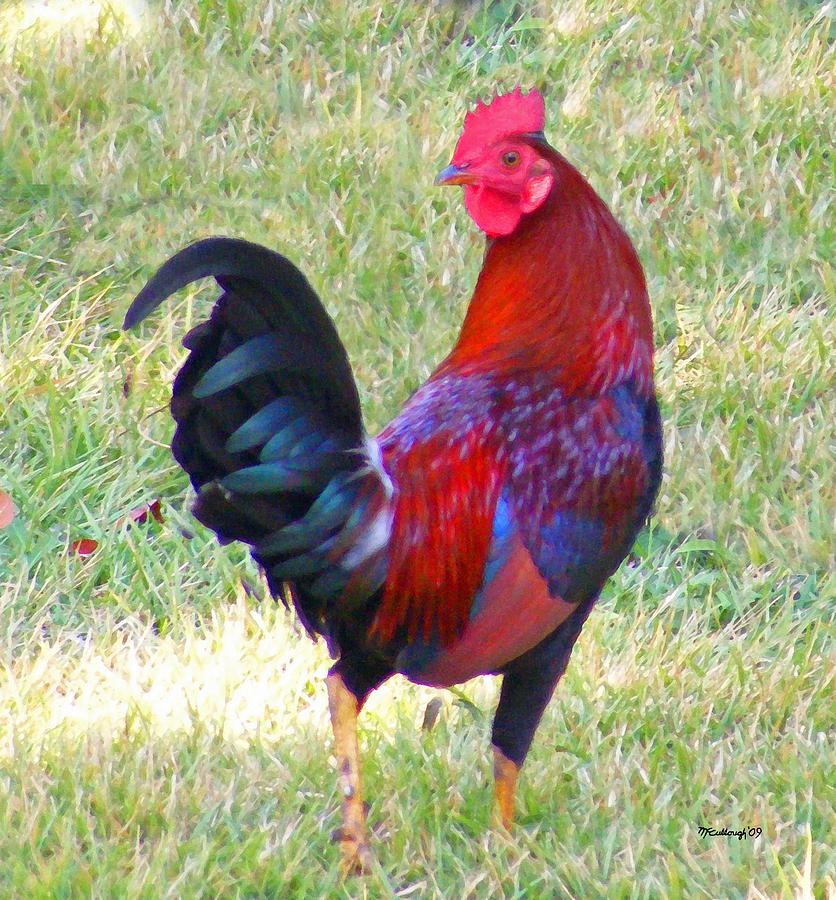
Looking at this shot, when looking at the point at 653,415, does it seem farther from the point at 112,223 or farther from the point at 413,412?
the point at 112,223

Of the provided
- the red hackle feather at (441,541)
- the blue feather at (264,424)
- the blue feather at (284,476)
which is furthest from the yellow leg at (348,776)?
the blue feather at (264,424)

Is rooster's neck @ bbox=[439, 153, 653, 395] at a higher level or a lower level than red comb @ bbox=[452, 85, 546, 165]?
lower

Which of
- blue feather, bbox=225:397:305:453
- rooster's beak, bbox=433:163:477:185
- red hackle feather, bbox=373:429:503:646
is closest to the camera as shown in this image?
blue feather, bbox=225:397:305:453

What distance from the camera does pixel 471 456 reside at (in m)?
2.69

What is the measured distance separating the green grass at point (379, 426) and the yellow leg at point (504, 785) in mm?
64

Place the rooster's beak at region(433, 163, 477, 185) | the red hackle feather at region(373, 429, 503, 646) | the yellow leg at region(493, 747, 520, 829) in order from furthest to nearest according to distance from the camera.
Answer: the yellow leg at region(493, 747, 520, 829), the rooster's beak at region(433, 163, 477, 185), the red hackle feather at region(373, 429, 503, 646)

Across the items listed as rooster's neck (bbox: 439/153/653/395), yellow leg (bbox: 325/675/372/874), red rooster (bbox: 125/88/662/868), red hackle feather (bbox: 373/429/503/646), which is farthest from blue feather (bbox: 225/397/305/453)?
yellow leg (bbox: 325/675/372/874)

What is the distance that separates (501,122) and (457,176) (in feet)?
0.48

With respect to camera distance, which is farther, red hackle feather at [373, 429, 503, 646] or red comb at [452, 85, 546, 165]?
red comb at [452, 85, 546, 165]

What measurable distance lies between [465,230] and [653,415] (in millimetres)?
2312

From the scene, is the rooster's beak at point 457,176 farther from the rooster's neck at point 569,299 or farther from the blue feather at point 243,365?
the blue feather at point 243,365

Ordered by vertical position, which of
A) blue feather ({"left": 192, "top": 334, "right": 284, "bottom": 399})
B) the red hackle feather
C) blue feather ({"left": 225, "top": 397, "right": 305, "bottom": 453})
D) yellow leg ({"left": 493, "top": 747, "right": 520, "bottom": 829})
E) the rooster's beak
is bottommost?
yellow leg ({"left": 493, "top": 747, "right": 520, "bottom": 829})

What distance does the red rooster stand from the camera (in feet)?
7.90
